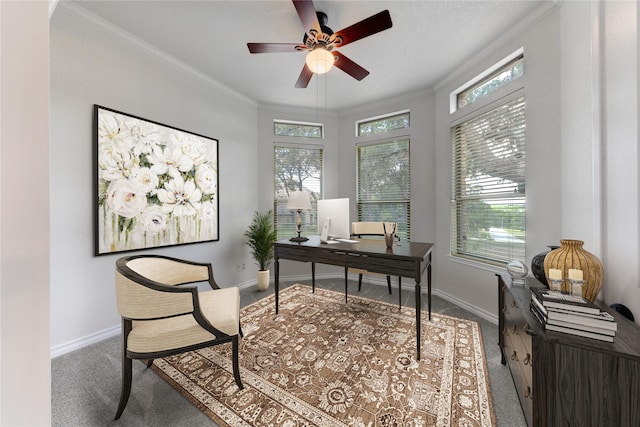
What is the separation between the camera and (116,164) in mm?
2277

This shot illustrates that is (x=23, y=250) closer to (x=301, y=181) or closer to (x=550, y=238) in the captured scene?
(x=550, y=238)

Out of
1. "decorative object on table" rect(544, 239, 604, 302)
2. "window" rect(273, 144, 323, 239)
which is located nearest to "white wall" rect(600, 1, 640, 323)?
"decorative object on table" rect(544, 239, 604, 302)

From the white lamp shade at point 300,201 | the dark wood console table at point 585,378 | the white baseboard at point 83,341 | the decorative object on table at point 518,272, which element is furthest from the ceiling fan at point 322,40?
the white baseboard at point 83,341

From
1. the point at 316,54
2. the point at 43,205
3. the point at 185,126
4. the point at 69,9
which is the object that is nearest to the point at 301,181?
the point at 185,126

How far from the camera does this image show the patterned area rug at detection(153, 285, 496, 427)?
1.41 meters

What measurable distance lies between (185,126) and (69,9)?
121cm

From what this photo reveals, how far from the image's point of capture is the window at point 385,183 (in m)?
3.67

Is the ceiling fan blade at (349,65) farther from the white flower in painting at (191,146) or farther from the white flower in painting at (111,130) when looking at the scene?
the white flower in painting at (111,130)

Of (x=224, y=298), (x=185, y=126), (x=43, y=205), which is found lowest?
(x=224, y=298)

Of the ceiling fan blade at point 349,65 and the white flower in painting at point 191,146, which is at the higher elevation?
the ceiling fan blade at point 349,65

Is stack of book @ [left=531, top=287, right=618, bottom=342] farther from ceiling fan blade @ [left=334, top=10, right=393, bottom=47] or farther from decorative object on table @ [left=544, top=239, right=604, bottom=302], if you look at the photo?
ceiling fan blade @ [left=334, top=10, right=393, bottom=47]

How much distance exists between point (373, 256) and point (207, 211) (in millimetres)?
2251

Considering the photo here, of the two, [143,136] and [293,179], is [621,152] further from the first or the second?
[143,136]

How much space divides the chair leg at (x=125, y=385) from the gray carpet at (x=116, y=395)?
2.7 inches
